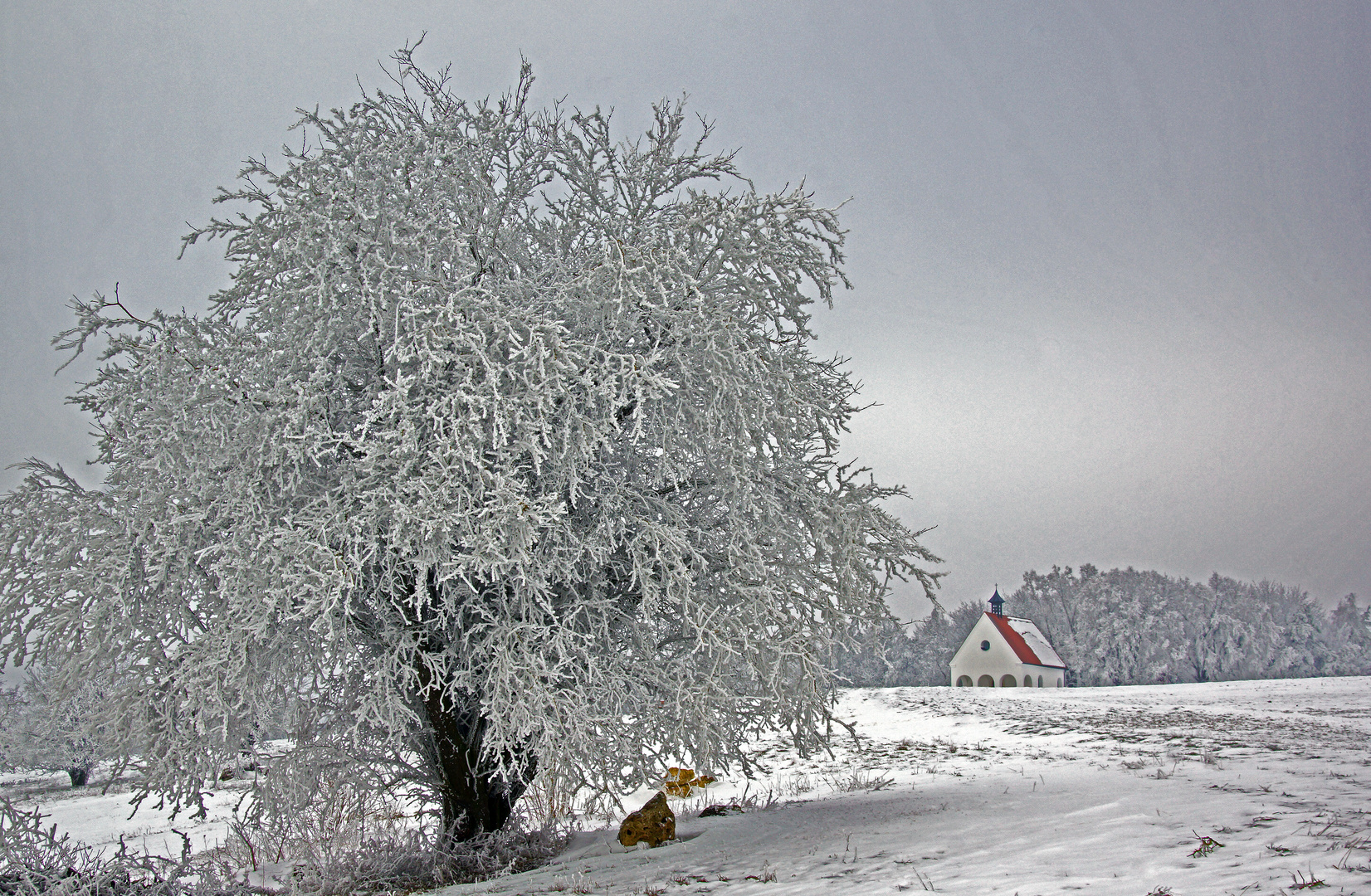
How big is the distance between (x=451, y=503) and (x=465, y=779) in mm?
3446

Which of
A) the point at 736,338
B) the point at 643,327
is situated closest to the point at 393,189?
the point at 643,327

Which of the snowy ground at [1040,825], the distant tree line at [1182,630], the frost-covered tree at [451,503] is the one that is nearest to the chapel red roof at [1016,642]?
the distant tree line at [1182,630]

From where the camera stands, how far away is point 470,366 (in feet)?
21.6

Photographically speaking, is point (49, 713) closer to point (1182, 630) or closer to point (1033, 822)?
point (1033, 822)

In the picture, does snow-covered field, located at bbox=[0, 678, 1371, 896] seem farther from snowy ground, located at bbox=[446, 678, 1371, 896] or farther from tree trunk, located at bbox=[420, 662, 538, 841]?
tree trunk, located at bbox=[420, 662, 538, 841]

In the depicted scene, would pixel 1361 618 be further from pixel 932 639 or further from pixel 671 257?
pixel 671 257

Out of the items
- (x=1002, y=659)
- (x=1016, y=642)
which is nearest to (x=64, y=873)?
(x=1002, y=659)

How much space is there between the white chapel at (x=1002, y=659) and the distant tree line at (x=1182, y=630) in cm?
476

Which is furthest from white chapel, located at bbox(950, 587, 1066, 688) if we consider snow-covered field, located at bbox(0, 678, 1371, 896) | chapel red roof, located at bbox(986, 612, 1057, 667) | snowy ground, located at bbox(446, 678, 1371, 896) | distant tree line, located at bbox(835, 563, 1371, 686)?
snowy ground, located at bbox(446, 678, 1371, 896)

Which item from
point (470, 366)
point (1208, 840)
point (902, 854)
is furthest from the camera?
point (470, 366)

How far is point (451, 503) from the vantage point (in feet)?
20.7

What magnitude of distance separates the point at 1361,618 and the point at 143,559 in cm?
7014

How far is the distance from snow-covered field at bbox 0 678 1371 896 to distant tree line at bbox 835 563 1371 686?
34.1 m

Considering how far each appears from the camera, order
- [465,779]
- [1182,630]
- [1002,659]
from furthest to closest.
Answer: [1182,630]
[1002,659]
[465,779]
